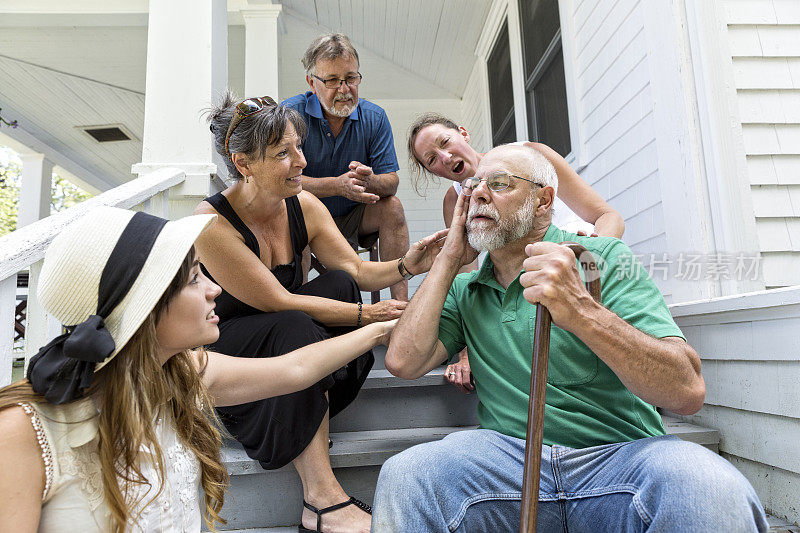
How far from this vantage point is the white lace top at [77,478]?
93 centimetres

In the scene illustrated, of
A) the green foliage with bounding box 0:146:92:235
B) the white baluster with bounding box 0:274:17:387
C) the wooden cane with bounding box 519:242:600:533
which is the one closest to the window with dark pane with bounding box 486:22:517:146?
the wooden cane with bounding box 519:242:600:533

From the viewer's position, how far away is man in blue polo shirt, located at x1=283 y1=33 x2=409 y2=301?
9.11 feet

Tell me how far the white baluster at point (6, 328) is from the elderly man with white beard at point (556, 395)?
92 cm

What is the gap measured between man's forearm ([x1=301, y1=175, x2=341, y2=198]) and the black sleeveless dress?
1.66 feet

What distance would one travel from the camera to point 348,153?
304 centimetres

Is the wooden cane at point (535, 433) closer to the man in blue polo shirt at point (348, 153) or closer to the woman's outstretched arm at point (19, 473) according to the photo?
the woman's outstretched arm at point (19, 473)

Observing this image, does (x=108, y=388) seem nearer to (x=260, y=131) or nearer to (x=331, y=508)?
(x=331, y=508)

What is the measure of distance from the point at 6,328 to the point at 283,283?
0.97 meters

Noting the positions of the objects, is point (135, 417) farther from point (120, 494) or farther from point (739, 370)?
point (739, 370)

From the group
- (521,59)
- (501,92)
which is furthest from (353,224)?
(501,92)

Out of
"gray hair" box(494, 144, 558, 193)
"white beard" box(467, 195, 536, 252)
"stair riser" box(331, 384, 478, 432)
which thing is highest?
"gray hair" box(494, 144, 558, 193)

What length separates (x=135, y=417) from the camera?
101 centimetres

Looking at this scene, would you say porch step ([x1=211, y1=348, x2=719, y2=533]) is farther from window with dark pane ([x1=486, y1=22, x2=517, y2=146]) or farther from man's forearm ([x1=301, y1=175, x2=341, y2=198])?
window with dark pane ([x1=486, y1=22, x2=517, y2=146])

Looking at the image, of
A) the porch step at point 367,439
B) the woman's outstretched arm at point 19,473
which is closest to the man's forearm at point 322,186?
the porch step at point 367,439
